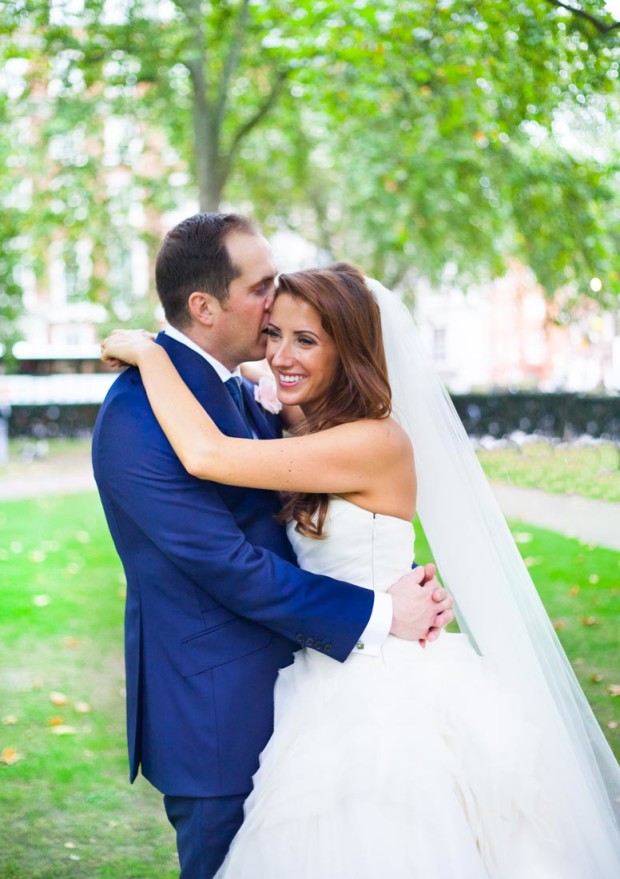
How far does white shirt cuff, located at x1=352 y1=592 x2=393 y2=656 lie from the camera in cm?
275

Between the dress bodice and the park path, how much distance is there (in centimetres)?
788

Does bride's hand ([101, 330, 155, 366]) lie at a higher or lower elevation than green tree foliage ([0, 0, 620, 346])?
lower

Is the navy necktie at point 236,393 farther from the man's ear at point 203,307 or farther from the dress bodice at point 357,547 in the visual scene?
the dress bodice at point 357,547

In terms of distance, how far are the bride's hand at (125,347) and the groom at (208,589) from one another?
55mm

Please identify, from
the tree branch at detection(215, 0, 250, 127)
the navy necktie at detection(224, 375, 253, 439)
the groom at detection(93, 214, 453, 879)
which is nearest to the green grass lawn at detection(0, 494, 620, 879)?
the groom at detection(93, 214, 453, 879)

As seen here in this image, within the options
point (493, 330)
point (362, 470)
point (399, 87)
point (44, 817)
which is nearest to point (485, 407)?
point (399, 87)

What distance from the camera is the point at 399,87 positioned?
1242cm

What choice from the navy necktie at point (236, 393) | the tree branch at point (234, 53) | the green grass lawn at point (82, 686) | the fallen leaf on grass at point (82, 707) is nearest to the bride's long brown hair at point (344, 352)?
the navy necktie at point (236, 393)

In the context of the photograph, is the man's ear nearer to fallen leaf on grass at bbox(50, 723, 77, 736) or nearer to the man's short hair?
the man's short hair

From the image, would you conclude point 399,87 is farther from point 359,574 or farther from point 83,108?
point 359,574

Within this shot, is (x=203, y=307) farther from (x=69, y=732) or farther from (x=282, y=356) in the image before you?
(x=69, y=732)

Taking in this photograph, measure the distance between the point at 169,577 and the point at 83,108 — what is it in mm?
14365

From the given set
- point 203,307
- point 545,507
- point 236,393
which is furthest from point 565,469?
point 203,307

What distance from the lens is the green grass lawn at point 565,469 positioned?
12938mm
